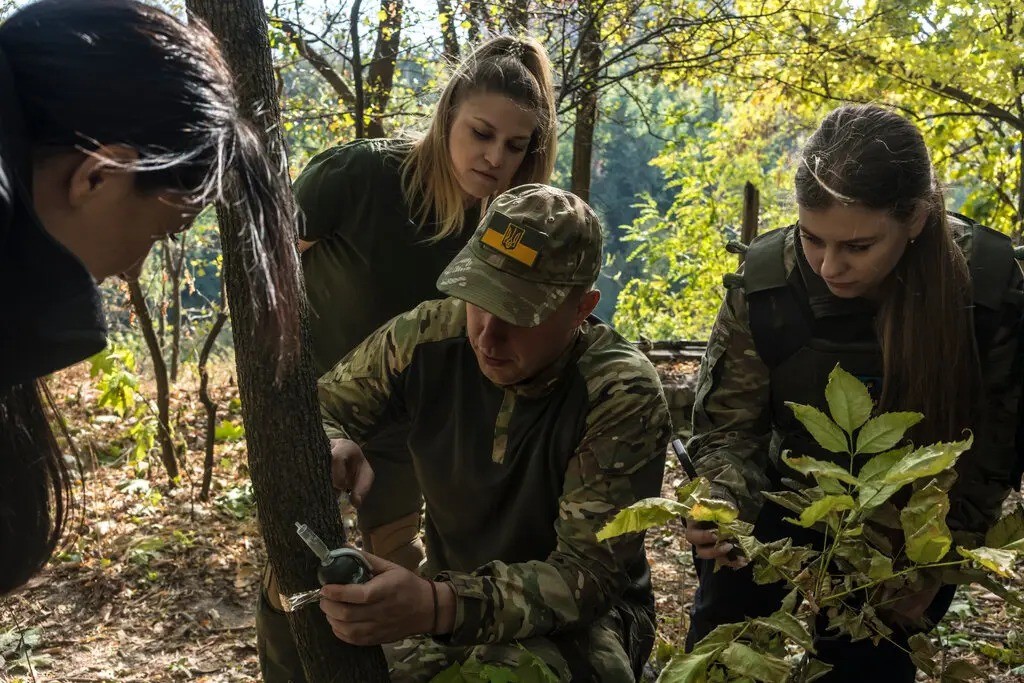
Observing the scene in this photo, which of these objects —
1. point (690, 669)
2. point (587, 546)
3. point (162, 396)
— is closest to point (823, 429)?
point (690, 669)

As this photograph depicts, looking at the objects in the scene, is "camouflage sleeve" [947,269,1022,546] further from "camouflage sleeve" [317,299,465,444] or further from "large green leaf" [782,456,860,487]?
"camouflage sleeve" [317,299,465,444]

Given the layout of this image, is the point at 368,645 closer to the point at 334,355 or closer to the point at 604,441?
the point at 604,441

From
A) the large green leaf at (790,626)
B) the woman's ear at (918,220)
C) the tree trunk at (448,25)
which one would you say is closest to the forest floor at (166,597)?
the large green leaf at (790,626)

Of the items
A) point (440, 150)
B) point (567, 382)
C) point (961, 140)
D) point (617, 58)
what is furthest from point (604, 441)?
point (961, 140)

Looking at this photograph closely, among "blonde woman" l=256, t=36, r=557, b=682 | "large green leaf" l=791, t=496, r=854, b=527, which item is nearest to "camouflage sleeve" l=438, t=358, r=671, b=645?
"large green leaf" l=791, t=496, r=854, b=527

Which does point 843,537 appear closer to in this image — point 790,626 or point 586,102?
point 790,626

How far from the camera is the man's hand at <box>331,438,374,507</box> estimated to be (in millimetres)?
2043

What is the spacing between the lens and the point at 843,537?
5.54 ft

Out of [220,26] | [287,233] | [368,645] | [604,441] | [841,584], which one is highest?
[220,26]

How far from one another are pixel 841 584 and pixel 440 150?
165 cm

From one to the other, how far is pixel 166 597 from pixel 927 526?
3154 millimetres

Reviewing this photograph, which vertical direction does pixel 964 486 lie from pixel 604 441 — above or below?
below

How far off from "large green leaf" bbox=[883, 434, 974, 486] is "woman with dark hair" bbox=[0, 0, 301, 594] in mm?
1054

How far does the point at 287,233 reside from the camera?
1457 millimetres
